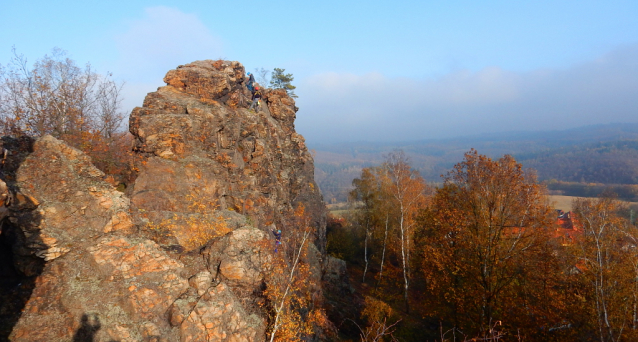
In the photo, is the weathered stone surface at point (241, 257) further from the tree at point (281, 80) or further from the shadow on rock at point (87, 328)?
the tree at point (281, 80)

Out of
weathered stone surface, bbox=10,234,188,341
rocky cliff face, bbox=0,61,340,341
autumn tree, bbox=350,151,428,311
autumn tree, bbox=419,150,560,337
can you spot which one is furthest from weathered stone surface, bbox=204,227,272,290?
autumn tree, bbox=350,151,428,311

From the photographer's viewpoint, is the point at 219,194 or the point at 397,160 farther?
the point at 397,160

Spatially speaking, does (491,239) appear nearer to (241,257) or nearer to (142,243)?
(241,257)

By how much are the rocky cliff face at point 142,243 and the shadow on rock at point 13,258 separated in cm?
4

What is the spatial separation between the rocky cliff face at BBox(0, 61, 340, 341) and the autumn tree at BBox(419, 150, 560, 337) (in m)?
13.2

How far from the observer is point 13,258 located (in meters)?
9.91

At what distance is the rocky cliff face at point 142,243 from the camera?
9.77 m

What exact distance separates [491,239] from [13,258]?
22536mm

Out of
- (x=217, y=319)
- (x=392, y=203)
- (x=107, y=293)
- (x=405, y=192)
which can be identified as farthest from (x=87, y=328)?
(x=392, y=203)

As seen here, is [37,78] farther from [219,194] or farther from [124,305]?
[124,305]

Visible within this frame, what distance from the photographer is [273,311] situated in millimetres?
12914

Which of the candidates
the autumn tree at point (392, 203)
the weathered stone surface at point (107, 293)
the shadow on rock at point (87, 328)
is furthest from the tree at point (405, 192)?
the shadow on rock at point (87, 328)

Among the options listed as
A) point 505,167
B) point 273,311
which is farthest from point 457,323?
point 273,311

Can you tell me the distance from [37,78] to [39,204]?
16146 millimetres
